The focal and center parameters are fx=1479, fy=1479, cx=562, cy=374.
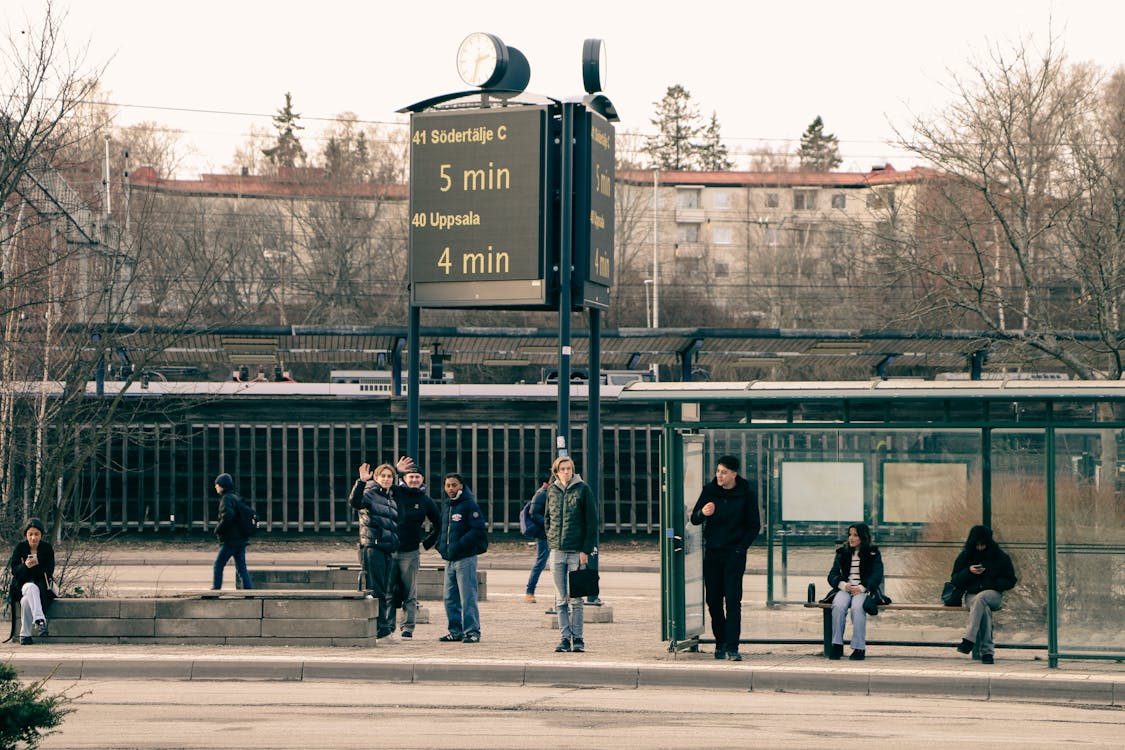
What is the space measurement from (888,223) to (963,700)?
1916 cm

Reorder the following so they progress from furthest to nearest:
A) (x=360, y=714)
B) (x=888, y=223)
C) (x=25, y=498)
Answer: (x=888, y=223)
(x=25, y=498)
(x=360, y=714)

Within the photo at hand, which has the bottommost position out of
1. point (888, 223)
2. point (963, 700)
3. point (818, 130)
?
point (963, 700)

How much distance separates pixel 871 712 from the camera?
10.9m

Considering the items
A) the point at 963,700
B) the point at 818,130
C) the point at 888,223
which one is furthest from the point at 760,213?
the point at 963,700

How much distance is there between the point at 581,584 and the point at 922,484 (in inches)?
135

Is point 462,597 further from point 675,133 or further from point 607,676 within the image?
point 675,133

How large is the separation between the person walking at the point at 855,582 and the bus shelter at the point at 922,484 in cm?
54

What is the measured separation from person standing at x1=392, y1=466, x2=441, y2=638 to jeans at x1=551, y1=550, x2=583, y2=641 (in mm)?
1604

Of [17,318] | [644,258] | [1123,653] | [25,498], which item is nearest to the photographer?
[1123,653]

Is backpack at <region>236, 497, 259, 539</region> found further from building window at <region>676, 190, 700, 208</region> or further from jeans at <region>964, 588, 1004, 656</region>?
building window at <region>676, 190, 700, 208</region>

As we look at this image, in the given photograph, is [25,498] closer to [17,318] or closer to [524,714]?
[17,318]

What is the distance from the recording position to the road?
31.8 feet

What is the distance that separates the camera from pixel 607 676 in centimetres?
1235

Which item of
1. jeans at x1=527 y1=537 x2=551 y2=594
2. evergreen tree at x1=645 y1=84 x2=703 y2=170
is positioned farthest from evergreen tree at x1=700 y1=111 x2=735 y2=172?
jeans at x1=527 y1=537 x2=551 y2=594
